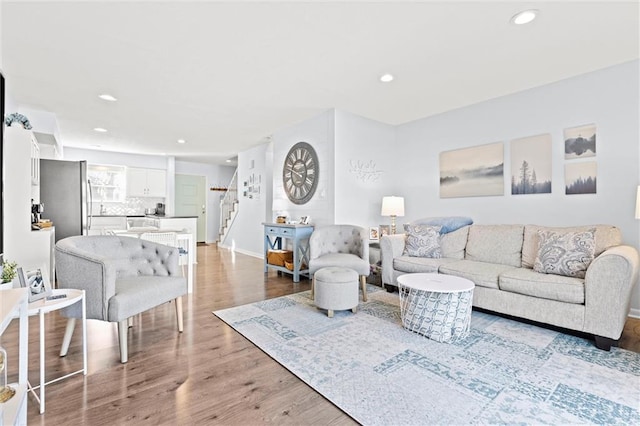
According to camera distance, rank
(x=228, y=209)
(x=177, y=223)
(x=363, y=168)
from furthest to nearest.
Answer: (x=228, y=209)
(x=177, y=223)
(x=363, y=168)

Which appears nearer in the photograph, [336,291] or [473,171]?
[336,291]

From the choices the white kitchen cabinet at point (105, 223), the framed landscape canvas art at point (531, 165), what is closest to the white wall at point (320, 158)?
the framed landscape canvas art at point (531, 165)

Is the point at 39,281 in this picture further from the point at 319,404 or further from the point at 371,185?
the point at 371,185

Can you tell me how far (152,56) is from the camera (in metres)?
2.91

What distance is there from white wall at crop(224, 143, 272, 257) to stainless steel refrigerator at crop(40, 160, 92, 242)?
10.2ft

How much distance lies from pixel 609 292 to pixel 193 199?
936cm

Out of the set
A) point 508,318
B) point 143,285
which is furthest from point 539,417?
point 143,285

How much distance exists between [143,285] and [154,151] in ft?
20.5

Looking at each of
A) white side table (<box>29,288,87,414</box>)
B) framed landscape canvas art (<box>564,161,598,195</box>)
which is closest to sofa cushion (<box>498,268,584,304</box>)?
framed landscape canvas art (<box>564,161,598,195</box>)

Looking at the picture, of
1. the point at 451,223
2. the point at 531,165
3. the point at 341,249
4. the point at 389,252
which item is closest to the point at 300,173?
the point at 341,249

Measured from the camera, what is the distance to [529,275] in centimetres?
277

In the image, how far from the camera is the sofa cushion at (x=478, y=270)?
2945 mm

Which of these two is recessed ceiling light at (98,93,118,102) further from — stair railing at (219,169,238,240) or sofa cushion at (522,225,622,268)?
sofa cushion at (522,225,622,268)

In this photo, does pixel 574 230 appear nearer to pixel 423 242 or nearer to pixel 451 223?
pixel 451 223
